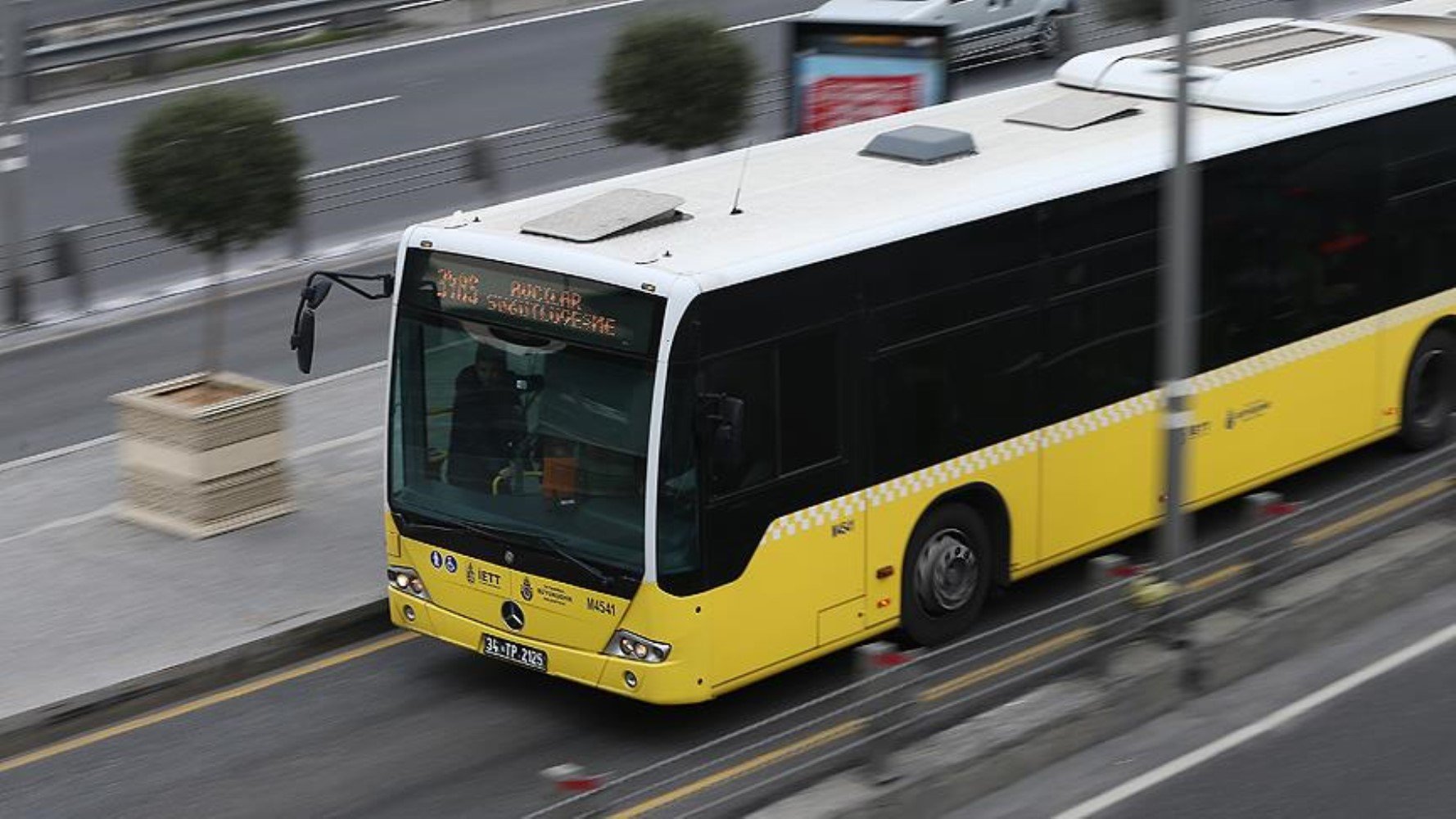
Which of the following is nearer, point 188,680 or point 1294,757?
point 1294,757

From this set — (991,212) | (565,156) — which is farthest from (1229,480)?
(565,156)

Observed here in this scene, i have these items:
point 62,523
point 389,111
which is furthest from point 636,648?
point 389,111

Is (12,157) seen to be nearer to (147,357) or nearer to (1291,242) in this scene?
(147,357)

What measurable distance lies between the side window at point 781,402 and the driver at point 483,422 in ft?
3.87

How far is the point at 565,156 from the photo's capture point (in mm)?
27781

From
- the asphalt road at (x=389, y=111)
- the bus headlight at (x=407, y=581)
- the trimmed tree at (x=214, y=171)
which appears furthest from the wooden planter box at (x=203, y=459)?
the asphalt road at (x=389, y=111)

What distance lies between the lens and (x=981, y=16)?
32.4 meters

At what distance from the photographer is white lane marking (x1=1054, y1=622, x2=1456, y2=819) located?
11.3 meters

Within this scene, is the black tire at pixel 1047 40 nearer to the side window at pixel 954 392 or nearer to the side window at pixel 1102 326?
the side window at pixel 1102 326

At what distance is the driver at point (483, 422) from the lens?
12.4 metres

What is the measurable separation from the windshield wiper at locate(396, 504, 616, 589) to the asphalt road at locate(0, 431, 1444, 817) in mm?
1034

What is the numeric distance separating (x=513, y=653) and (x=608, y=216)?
7.89 ft

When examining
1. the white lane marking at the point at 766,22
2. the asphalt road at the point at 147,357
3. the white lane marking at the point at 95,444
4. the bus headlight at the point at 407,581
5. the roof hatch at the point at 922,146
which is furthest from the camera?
the white lane marking at the point at 766,22

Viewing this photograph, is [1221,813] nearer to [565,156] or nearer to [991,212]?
[991,212]
